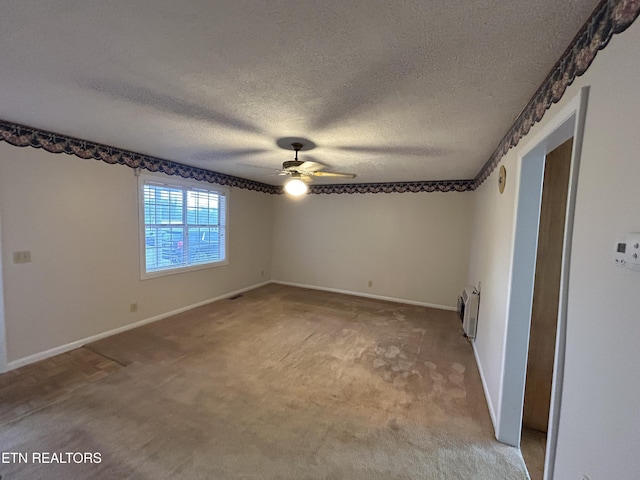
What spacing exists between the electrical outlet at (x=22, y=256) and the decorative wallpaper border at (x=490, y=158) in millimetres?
984

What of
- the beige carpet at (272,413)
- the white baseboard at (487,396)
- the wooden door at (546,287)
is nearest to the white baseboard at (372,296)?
the beige carpet at (272,413)

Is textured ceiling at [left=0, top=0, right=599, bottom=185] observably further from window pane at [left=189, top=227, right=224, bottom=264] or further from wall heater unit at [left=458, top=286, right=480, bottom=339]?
window pane at [left=189, top=227, right=224, bottom=264]

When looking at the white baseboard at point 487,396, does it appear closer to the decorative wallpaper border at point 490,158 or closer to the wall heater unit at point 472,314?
the wall heater unit at point 472,314

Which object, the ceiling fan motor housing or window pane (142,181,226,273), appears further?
window pane (142,181,226,273)

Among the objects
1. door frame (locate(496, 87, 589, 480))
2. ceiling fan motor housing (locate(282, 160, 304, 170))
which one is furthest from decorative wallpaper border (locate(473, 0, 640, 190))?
ceiling fan motor housing (locate(282, 160, 304, 170))

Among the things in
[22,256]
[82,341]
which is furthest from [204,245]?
[22,256]

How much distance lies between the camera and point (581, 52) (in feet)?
3.47

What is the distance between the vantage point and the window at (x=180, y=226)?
3637mm

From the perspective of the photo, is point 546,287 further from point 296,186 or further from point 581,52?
point 296,186

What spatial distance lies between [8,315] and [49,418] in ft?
4.13

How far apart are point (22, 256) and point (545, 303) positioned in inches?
176

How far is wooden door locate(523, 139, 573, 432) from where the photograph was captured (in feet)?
5.94

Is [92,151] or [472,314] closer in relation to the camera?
[92,151]

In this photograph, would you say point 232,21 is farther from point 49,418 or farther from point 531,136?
point 49,418
